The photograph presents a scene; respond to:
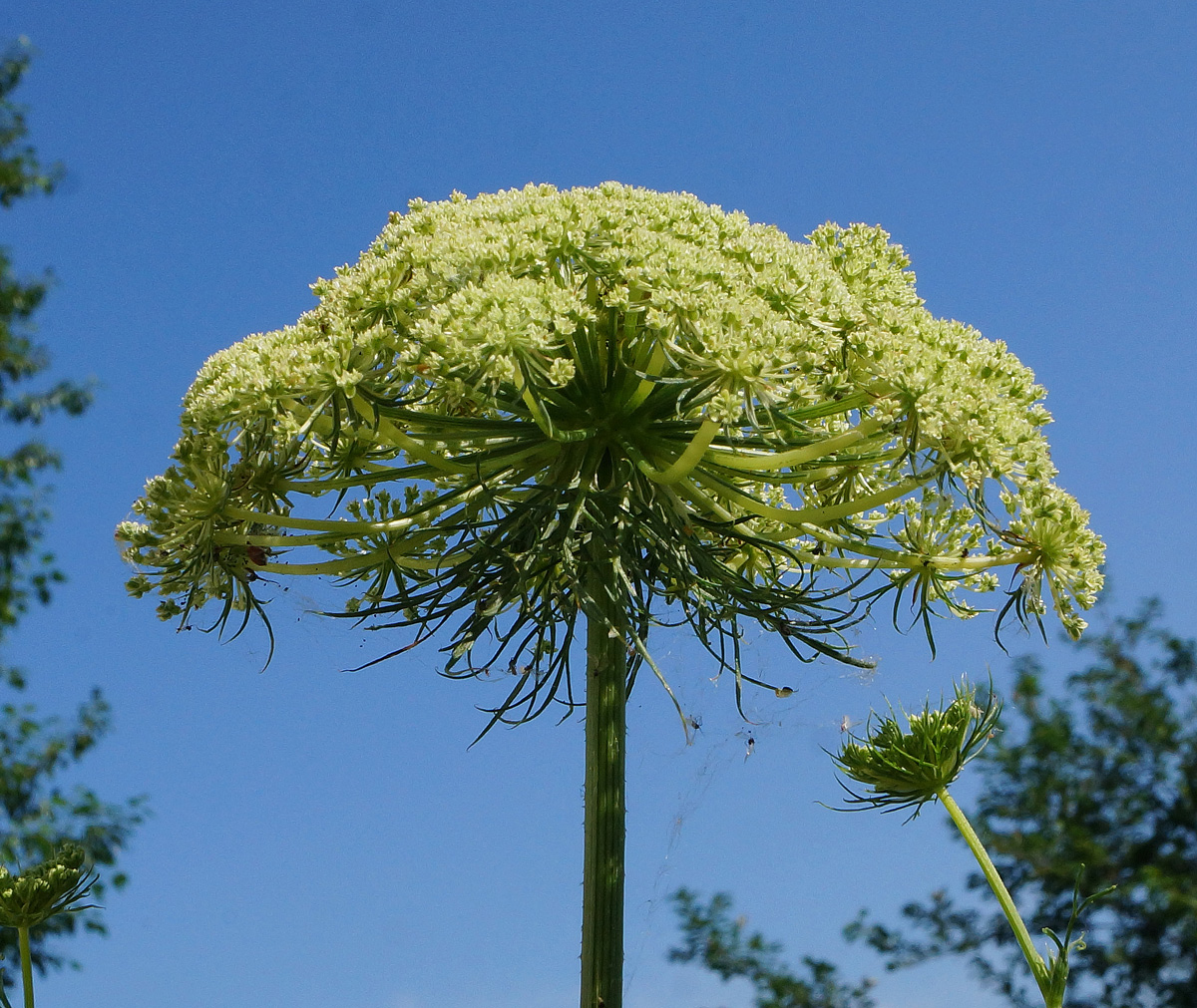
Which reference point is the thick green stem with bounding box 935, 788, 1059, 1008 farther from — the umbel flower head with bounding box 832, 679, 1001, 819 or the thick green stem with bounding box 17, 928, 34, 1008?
the thick green stem with bounding box 17, 928, 34, 1008

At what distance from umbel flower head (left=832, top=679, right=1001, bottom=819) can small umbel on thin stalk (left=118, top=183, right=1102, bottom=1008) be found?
417mm

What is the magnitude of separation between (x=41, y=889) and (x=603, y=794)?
7.35ft

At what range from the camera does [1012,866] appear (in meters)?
15.9

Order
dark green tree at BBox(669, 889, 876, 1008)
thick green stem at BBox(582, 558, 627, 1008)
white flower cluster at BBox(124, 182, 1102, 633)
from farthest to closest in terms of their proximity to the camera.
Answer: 1. dark green tree at BBox(669, 889, 876, 1008)
2. thick green stem at BBox(582, 558, 627, 1008)
3. white flower cluster at BBox(124, 182, 1102, 633)

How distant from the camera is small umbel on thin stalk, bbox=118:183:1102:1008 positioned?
3.70 meters

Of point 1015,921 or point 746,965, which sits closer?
point 1015,921

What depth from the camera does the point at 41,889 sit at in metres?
4.26

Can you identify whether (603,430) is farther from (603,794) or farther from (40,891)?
(40,891)

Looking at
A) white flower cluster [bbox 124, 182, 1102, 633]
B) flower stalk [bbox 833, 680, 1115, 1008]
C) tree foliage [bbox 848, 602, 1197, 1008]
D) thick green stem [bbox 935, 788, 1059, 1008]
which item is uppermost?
tree foliage [bbox 848, 602, 1197, 1008]

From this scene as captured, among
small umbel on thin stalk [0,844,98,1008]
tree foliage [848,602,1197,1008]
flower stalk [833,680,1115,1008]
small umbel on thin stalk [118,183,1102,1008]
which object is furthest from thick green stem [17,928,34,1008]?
tree foliage [848,602,1197,1008]

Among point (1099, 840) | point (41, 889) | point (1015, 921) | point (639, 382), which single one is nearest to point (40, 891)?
point (41, 889)

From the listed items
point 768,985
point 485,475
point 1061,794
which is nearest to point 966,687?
point 485,475

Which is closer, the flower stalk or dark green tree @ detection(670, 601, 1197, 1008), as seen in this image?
the flower stalk

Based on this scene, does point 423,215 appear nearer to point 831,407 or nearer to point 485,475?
point 485,475
